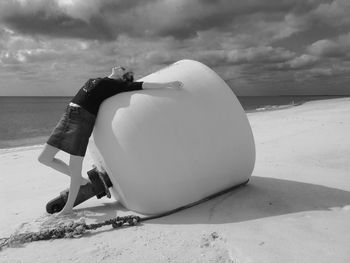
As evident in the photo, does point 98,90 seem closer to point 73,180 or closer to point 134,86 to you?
point 134,86

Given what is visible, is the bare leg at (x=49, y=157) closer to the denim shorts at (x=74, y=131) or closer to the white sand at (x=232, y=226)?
the denim shorts at (x=74, y=131)

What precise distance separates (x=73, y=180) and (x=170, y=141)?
3.88 ft

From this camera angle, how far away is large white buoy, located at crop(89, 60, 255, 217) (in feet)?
11.6

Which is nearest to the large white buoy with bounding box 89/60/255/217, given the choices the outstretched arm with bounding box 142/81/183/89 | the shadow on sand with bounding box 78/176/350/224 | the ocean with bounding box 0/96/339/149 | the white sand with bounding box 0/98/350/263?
the outstretched arm with bounding box 142/81/183/89

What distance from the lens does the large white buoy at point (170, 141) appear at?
3551mm

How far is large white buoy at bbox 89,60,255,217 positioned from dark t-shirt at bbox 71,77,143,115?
0.07 metres

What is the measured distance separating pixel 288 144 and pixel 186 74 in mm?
4407

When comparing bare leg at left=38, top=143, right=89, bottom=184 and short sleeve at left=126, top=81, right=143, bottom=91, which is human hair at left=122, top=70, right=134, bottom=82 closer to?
short sleeve at left=126, top=81, right=143, bottom=91

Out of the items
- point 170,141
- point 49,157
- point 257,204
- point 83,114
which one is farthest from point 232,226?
point 49,157

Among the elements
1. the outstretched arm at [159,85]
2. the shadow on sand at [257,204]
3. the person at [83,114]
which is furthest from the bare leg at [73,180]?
the outstretched arm at [159,85]

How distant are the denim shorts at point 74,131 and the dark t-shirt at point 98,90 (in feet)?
0.25

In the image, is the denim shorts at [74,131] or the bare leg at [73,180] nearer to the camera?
the denim shorts at [74,131]

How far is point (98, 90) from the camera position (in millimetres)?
3777

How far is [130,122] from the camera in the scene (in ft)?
11.8
